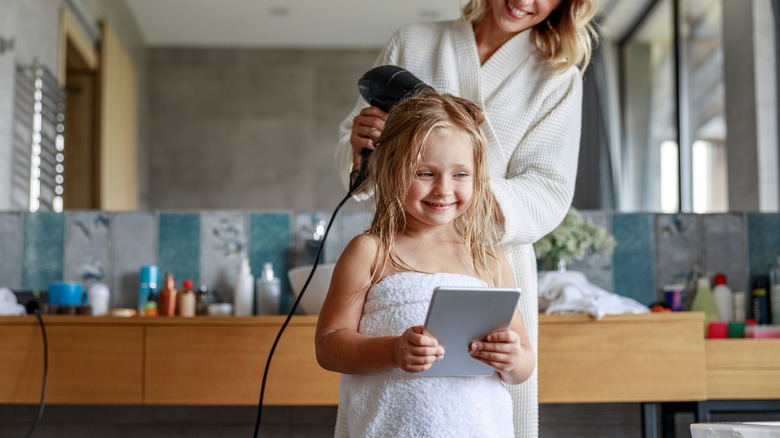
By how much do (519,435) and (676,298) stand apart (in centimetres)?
134

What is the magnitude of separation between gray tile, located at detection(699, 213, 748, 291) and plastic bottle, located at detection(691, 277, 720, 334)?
90 mm

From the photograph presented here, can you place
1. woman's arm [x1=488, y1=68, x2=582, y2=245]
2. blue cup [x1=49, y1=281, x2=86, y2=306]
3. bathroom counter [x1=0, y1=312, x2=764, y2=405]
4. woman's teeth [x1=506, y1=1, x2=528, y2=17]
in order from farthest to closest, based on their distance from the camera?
blue cup [x1=49, y1=281, x2=86, y2=306] → bathroom counter [x1=0, y1=312, x2=764, y2=405] → woman's teeth [x1=506, y1=1, x2=528, y2=17] → woman's arm [x1=488, y1=68, x2=582, y2=245]

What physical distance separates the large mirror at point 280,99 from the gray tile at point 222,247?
1168mm

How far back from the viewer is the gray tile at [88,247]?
94.7 inches

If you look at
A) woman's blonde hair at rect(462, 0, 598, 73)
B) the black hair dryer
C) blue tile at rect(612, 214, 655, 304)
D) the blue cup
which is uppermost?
woman's blonde hair at rect(462, 0, 598, 73)

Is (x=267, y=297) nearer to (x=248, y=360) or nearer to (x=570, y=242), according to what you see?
→ (x=248, y=360)

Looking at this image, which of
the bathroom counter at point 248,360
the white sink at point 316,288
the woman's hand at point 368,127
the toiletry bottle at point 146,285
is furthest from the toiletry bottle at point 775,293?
the toiletry bottle at point 146,285

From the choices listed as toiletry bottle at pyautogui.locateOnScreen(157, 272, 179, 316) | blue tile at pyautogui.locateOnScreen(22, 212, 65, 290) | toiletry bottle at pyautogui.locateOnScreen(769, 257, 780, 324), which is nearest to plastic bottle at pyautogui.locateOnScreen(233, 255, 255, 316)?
toiletry bottle at pyautogui.locateOnScreen(157, 272, 179, 316)

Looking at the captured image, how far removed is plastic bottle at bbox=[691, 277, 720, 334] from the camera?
234 cm

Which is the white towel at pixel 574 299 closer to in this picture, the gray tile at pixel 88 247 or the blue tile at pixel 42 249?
the gray tile at pixel 88 247

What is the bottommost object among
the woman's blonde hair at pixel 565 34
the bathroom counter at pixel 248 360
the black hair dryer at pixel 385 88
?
the bathroom counter at pixel 248 360

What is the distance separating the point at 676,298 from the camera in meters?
2.38

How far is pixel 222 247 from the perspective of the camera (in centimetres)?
244

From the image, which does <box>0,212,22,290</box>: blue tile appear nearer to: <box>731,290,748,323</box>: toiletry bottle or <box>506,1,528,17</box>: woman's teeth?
<box>506,1,528,17</box>: woman's teeth
